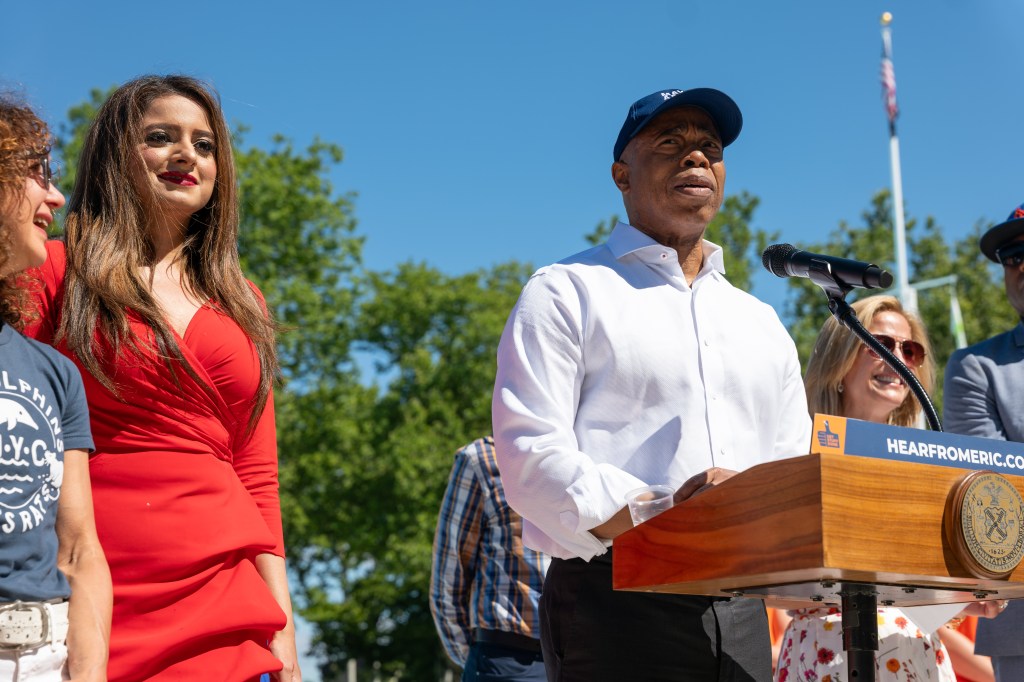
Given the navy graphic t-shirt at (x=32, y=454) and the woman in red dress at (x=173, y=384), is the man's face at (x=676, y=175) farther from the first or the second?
the navy graphic t-shirt at (x=32, y=454)

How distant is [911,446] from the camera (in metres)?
2.55

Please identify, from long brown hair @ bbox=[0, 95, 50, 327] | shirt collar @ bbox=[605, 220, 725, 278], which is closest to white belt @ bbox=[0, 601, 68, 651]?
long brown hair @ bbox=[0, 95, 50, 327]

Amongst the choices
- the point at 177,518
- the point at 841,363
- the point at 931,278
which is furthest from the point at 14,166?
the point at 931,278

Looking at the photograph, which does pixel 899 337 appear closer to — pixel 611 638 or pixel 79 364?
pixel 611 638

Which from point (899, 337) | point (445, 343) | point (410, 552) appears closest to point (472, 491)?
point (899, 337)

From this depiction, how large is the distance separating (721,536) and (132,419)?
154cm

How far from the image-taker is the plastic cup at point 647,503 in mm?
3025

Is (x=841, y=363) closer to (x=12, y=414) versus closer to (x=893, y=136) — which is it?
(x=12, y=414)

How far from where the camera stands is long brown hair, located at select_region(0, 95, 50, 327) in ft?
9.00

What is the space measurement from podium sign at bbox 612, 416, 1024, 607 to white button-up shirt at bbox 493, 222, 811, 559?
0.41 meters

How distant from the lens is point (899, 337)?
5.15 m

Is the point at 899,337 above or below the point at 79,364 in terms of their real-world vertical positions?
above

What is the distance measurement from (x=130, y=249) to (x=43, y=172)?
0.60 m

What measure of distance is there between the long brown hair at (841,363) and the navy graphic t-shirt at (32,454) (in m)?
3.19
